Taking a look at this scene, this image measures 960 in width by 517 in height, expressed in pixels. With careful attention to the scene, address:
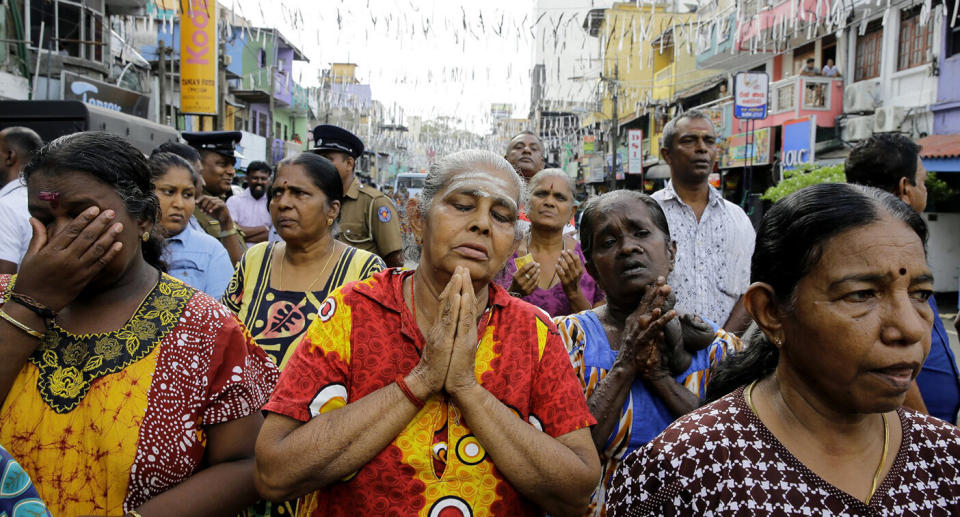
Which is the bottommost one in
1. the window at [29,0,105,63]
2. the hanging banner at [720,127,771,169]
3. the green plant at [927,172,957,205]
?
the green plant at [927,172,957,205]

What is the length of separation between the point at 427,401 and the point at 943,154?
14.0 m

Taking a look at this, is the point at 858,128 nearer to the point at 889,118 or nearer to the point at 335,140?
the point at 889,118

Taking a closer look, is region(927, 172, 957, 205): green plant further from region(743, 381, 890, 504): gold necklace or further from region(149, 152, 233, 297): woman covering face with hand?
region(149, 152, 233, 297): woman covering face with hand

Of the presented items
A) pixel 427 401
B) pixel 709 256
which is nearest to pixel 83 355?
pixel 427 401

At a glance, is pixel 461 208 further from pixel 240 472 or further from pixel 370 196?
pixel 370 196

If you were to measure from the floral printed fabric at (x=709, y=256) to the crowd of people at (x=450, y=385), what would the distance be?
162 centimetres

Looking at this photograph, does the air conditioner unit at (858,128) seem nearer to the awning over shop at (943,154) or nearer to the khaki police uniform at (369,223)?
the awning over shop at (943,154)

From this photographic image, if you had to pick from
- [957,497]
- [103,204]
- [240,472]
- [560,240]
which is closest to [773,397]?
[957,497]

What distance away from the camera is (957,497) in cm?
142

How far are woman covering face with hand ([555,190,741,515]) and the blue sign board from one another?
16.2m

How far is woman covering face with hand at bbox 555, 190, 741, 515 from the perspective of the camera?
7.05 feet

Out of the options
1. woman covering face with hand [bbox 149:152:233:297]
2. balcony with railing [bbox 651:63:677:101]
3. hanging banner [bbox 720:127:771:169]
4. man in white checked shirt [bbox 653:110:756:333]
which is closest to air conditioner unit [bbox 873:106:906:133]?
hanging banner [bbox 720:127:771:169]

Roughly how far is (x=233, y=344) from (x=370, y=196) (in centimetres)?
345

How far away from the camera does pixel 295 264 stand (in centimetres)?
326
